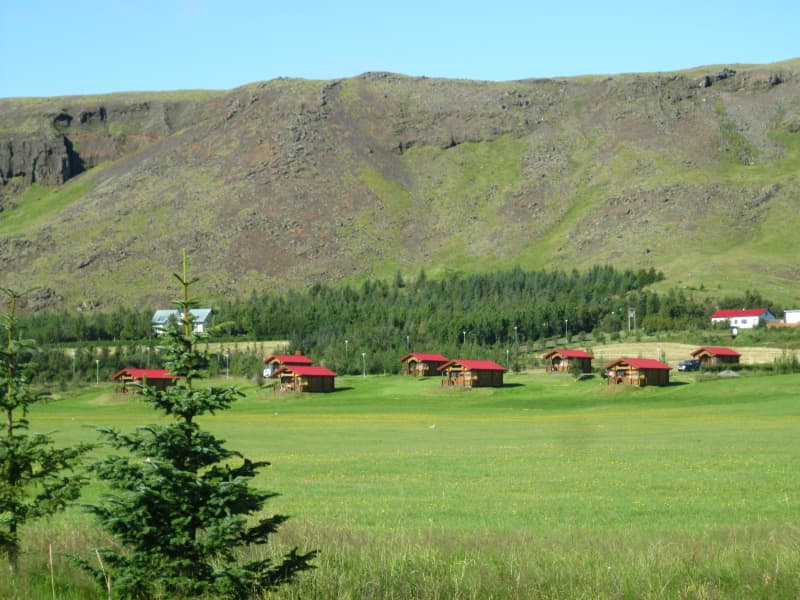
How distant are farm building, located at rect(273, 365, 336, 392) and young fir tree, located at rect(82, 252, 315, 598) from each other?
11137 cm

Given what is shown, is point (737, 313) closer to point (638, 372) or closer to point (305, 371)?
point (638, 372)

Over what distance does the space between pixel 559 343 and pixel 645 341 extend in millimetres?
17322

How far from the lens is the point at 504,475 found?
38375 mm

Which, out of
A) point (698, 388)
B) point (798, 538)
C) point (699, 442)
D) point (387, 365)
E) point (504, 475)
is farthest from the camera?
point (387, 365)

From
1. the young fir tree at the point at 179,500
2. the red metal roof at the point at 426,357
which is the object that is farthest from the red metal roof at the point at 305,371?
the young fir tree at the point at 179,500

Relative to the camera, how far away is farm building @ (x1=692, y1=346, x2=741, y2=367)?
128875mm

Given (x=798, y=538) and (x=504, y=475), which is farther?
(x=504, y=475)

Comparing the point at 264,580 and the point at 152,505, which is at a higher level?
the point at 152,505

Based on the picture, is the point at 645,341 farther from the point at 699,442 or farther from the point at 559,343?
the point at 699,442

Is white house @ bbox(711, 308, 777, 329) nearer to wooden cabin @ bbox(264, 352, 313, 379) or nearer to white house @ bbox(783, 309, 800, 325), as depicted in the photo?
white house @ bbox(783, 309, 800, 325)

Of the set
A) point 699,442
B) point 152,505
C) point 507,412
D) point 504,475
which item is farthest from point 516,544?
point 507,412

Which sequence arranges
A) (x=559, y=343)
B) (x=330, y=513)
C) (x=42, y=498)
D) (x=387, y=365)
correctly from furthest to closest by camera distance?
(x=559, y=343) < (x=387, y=365) < (x=330, y=513) < (x=42, y=498)

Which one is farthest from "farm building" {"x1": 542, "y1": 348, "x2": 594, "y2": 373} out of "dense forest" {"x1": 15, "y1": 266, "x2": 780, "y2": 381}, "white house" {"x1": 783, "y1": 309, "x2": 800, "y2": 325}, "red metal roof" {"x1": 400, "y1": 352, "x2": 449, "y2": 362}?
"white house" {"x1": 783, "y1": 309, "x2": 800, "y2": 325}

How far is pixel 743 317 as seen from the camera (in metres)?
172
